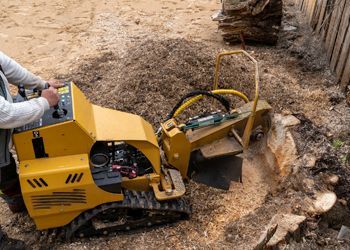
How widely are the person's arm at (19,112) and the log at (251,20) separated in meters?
4.40

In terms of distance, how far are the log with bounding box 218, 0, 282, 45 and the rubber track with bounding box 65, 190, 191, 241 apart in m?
3.92

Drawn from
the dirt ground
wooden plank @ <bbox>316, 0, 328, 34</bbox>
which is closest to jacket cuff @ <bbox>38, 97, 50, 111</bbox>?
the dirt ground

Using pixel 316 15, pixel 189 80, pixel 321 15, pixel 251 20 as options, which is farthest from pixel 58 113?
pixel 316 15

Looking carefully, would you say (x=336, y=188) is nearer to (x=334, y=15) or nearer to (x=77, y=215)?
(x=77, y=215)

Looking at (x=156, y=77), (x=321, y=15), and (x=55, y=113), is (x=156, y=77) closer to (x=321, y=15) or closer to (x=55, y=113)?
(x=55, y=113)

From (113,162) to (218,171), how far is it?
1.12 meters

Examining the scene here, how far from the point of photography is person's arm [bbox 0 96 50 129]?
3078mm

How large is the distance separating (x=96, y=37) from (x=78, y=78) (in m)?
1.81

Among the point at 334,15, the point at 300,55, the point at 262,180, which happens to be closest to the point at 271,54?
the point at 300,55

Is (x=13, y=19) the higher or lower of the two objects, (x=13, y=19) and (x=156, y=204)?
the lower

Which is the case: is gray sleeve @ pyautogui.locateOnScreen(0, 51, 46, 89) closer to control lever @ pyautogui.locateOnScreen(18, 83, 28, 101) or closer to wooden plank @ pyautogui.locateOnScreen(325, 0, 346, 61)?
control lever @ pyautogui.locateOnScreen(18, 83, 28, 101)

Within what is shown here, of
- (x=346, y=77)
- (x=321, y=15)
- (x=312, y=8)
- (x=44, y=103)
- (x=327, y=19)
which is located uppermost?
(x=44, y=103)

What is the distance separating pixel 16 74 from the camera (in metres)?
3.80

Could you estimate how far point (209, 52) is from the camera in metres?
6.34
